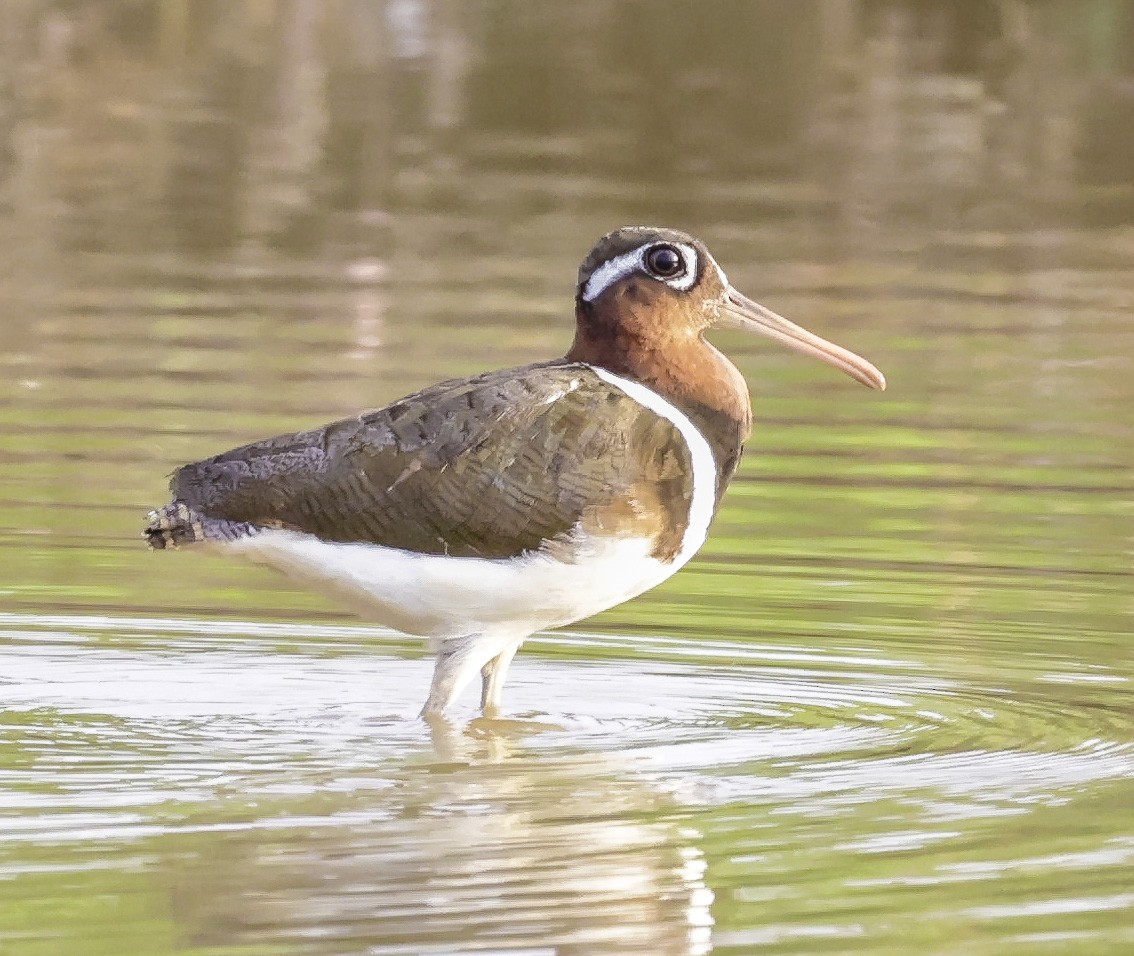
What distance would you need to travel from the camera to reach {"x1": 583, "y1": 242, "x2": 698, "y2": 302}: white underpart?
10711 mm

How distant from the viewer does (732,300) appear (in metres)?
11.0

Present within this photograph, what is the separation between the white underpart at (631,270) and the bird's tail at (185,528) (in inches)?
56.0

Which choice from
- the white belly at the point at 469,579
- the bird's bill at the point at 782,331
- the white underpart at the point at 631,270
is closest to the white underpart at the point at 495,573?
the white belly at the point at 469,579

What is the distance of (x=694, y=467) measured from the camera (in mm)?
10344

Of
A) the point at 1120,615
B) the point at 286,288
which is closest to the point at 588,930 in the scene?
the point at 1120,615

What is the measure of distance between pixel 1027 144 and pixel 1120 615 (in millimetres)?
19098

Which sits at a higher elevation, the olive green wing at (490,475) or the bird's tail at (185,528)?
the olive green wing at (490,475)

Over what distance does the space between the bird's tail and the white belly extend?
4 cm

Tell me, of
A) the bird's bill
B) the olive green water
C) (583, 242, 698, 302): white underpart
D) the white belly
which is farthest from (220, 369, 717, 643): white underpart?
the bird's bill

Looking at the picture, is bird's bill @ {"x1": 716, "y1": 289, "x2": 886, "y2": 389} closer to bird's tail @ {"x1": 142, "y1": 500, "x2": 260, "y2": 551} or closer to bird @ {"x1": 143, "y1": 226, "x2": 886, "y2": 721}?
A: bird @ {"x1": 143, "y1": 226, "x2": 886, "y2": 721}

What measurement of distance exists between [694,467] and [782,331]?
1.01 metres

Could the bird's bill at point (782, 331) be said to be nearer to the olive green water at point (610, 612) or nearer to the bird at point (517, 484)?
the bird at point (517, 484)

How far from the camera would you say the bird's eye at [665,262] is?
10734mm

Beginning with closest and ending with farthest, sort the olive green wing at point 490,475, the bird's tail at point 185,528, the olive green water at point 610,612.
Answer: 1. the olive green water at point 610,612
2. the olive green wing at point 490,475
3. the bird's tail at point 185,528
